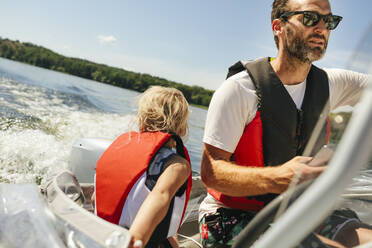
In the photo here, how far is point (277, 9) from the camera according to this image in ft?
5.24

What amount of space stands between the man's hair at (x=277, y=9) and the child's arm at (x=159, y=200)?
2.78ft

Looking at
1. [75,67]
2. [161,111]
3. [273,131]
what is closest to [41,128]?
[161,111]

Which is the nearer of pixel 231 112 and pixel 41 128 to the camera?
pixel 231 112

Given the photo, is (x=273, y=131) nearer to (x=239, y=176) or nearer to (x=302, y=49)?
(x=239, y=176)

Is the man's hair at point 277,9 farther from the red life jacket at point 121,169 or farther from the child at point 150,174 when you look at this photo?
the red life jacket at point 121,169

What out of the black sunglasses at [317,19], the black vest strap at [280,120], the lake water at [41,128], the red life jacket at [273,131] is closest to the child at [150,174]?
the red life jacket at [273,131]

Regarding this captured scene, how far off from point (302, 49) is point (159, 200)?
0.95 metres

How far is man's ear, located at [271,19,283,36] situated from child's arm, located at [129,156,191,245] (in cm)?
83

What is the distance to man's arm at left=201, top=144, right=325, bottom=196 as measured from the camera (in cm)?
101


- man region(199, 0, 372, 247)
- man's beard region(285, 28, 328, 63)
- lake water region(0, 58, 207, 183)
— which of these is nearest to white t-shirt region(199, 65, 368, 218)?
man region(199, 0, 372, 247)

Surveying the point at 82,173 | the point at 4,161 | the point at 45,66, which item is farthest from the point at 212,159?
the point at 45,66

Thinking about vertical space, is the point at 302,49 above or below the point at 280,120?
above

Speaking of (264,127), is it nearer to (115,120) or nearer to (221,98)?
(221,98)

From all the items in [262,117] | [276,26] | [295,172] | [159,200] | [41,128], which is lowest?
[41,128]
